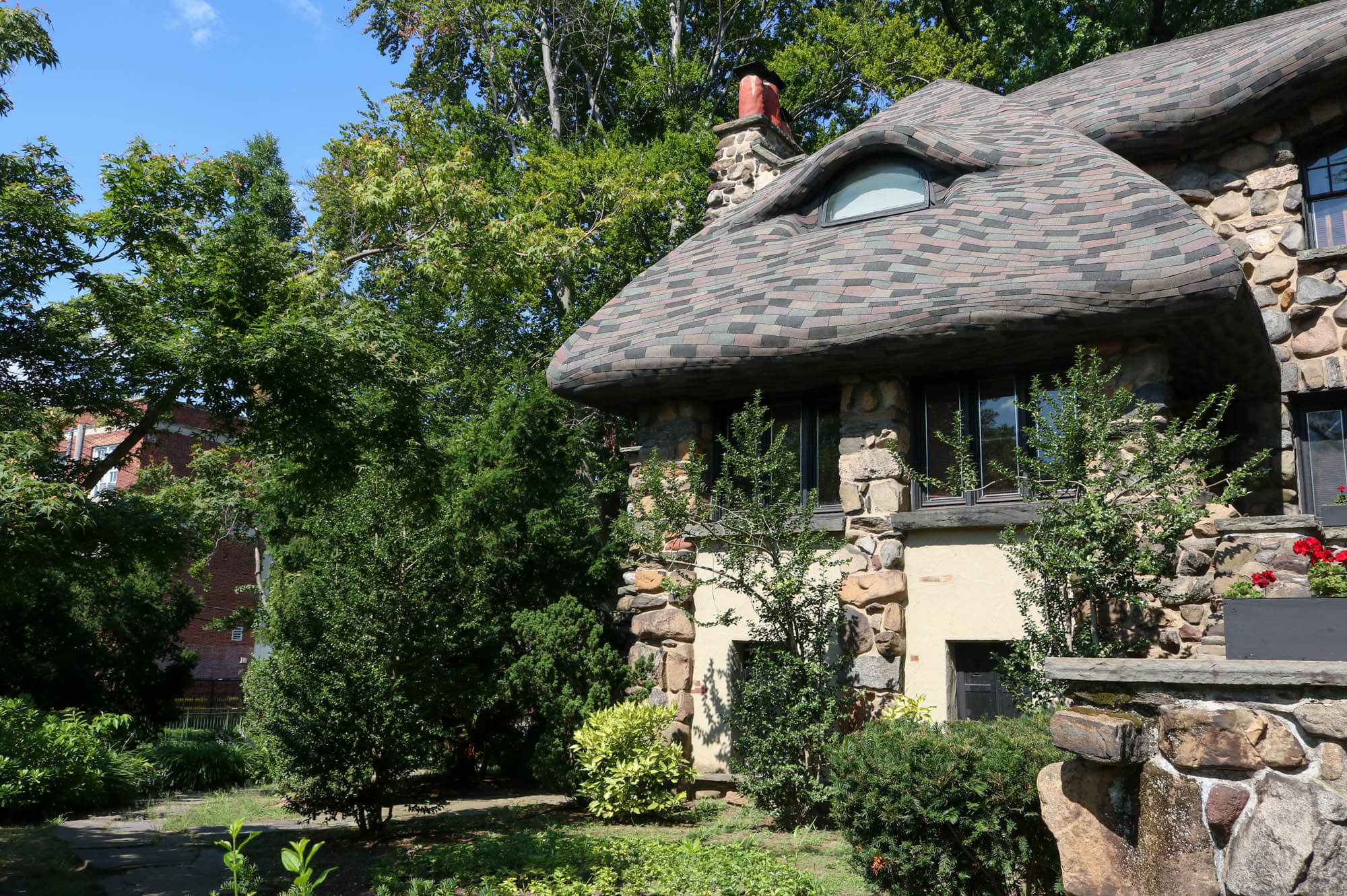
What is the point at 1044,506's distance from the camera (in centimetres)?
791

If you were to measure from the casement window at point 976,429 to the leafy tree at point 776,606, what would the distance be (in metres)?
1.25

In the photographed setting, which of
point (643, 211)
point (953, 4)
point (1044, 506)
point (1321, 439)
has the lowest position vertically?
point (1044, 506)

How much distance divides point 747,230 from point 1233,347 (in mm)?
5185

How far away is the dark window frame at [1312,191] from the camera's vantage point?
32.9 feet

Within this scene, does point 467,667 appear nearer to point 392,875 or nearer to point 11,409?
point 392,875

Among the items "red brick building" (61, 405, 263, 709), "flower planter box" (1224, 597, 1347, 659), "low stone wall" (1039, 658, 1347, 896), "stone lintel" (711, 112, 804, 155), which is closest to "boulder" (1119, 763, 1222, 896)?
"low stone wall" (1039, 658, 1347, 896)

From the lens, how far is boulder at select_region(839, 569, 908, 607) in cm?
895

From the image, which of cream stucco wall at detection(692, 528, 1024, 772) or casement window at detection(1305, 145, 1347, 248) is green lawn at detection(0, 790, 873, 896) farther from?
casement window at detection(1305, 145, 1347, 248)

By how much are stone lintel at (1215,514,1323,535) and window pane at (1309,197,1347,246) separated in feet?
12.3

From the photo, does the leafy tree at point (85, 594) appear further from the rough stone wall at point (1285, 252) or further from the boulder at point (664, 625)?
the rough stone wall at point (1285, 252)

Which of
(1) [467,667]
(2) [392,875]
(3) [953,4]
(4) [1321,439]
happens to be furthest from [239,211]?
(3) [953,4]

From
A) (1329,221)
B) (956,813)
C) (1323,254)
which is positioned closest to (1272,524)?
(1323,254)

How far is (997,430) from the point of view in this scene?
9.15 meters

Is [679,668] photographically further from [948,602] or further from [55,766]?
[55,766]
